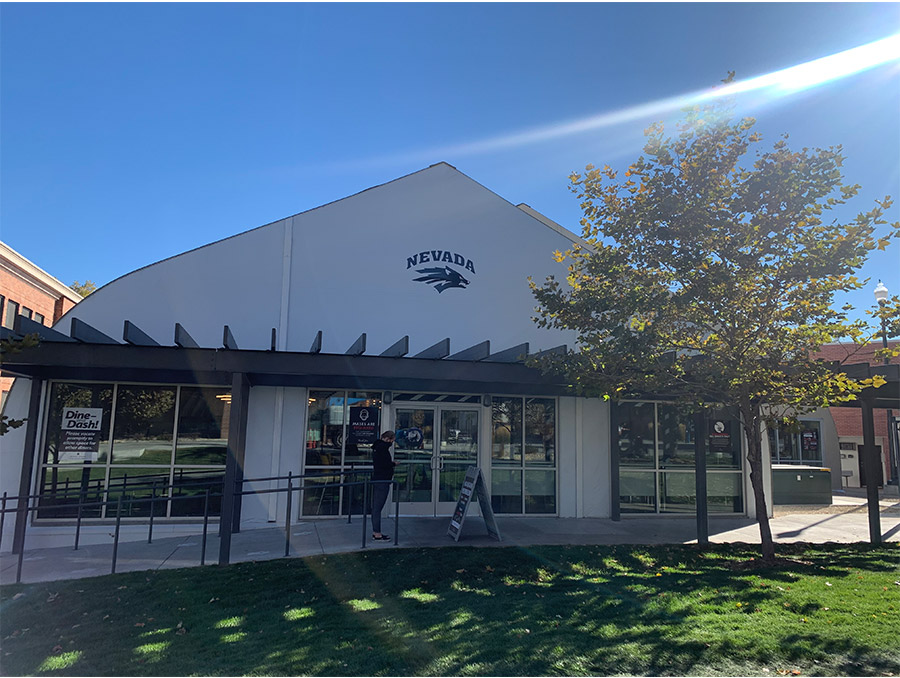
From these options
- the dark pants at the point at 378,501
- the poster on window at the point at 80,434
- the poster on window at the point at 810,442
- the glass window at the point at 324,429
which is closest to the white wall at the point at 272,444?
the glass window at the point at 324,429

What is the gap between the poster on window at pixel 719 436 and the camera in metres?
12.8

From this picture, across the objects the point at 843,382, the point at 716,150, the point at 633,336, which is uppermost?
the point at 716,150

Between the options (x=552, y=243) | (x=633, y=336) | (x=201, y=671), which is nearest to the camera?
(x=201, y=671)

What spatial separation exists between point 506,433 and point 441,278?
338 centimetres

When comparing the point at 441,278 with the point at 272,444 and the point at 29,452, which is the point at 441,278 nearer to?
the point at 272,444

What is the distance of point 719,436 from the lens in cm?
1291

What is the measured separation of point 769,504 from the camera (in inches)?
504

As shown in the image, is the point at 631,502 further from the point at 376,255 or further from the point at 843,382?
the point at 376,255

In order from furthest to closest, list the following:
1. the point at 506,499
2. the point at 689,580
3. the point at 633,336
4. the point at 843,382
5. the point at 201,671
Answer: the point at 506,499
the point at 633,336
the point at 843,382
the point at 689,580
the point at 201,671

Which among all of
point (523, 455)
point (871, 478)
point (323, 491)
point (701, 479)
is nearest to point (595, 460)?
point (523, 455)

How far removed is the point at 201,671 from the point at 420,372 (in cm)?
513

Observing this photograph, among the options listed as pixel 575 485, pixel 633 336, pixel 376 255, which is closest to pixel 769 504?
pixel 575 485

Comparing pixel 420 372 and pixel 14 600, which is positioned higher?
pixel 420 372

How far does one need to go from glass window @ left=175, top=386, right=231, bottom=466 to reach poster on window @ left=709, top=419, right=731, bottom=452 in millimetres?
9690
